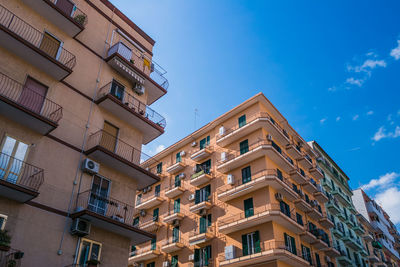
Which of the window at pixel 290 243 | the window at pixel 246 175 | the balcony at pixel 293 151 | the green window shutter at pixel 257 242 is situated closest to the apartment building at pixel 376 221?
the balcony at pixel 293 151

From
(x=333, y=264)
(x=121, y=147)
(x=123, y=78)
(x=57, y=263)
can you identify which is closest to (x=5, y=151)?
(x=57, y=263)

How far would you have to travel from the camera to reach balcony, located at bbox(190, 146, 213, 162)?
3428cm

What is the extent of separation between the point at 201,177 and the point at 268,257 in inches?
425

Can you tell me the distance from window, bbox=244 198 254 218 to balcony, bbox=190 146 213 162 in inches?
293

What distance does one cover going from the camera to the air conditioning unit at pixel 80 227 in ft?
47.5

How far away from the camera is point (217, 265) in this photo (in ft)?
92.0

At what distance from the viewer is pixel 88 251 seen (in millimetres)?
15008

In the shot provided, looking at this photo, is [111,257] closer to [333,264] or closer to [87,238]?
[87,238]

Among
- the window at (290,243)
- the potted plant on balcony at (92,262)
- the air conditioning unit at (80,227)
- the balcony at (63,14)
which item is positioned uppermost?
the balcony at (63,14)

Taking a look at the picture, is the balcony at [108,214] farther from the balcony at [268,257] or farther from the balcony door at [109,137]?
the balcony at [268,257]

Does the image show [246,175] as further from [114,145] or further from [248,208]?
[114,145]

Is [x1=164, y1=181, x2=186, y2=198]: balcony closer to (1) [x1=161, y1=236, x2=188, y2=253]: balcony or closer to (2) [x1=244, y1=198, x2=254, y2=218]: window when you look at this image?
(1) [x1=161, y1=236, x2=188, y2=253]: balcony

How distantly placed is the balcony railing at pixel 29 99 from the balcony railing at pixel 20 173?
89.5 inches

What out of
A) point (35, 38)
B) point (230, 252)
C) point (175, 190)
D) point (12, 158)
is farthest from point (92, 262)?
point (175, 190)
